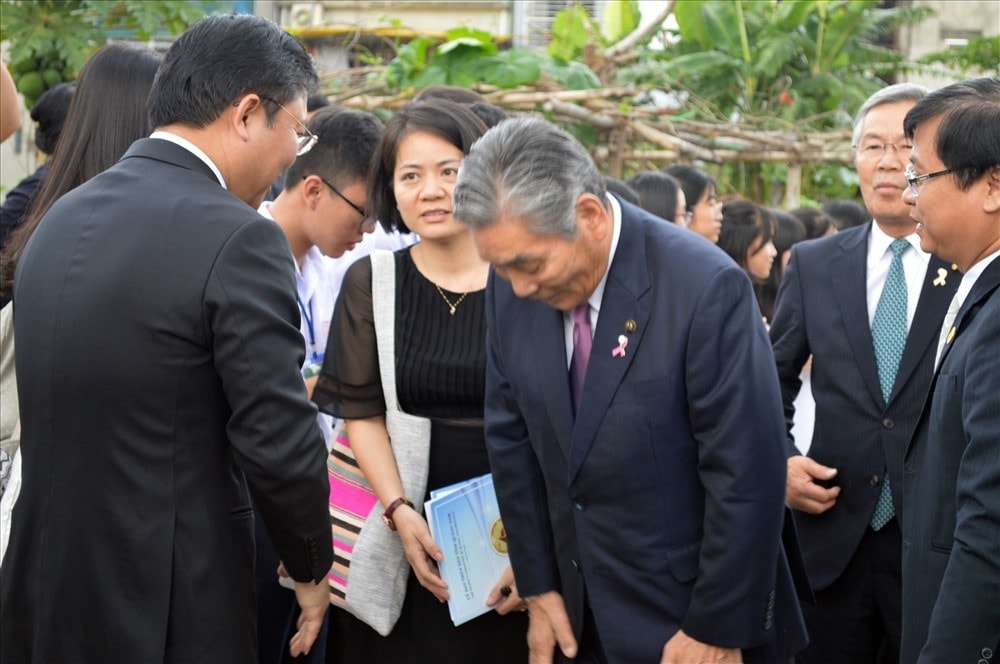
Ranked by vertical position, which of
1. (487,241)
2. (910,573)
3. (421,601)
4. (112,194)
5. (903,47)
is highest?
(112,194)

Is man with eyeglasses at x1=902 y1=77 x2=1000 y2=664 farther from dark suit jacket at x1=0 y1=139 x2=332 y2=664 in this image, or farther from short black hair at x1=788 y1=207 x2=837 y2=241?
short black hair at x1=788 y1=207 x2=837 y2=241

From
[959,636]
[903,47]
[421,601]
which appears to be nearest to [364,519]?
[421,601]

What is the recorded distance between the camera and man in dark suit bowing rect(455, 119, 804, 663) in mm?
2623

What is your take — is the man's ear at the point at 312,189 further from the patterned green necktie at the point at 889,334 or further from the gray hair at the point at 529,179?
the patterned green necktie at the point at 889,334

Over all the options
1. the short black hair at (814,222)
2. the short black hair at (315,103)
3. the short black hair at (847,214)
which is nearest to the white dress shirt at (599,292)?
the short black hair at (315,103)

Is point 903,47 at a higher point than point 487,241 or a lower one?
lower

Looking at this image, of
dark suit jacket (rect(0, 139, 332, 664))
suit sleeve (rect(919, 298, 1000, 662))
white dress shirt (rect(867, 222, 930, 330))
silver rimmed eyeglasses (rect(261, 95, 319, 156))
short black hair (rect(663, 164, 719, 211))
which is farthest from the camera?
short black hair (rect(663, 164, 719, 211))

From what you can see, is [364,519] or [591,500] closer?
[591,500]

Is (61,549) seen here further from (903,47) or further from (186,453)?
(903,47)

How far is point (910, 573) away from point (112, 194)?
1.95 meters

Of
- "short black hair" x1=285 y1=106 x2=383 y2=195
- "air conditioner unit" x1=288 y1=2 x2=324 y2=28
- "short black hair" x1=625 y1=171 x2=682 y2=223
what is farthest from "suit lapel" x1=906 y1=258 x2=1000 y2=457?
"air conditioner unit" x1=288 y1=2 x2=324 y2=28

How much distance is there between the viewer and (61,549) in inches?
96.9

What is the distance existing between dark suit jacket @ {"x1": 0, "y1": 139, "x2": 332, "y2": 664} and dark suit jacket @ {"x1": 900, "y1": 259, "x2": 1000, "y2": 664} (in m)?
1.36

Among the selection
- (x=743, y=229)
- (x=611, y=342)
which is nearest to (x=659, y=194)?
(x=743, y=229)
